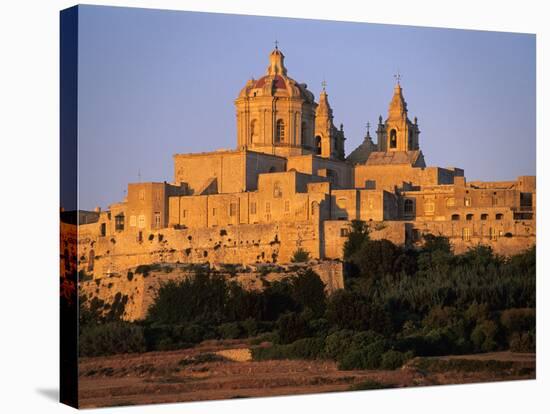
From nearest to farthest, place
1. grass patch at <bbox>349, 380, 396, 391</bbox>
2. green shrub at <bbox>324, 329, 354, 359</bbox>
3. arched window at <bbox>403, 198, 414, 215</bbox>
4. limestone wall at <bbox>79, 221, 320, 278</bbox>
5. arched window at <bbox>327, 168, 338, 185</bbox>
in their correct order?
grass patch at <bbox>349, 380, 396, 391</bbox> → green shrub at <bbox>324, 329, 354, 359</bbox> → limestone wall at <bbox>79, 221, 320, 278</bbox> → arched window at <bbox>403, 198, 414, 215</bbox> → arched window at <bbox>327, 168, 338, 185</bbox>

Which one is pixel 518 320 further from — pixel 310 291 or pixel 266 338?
pixel 310 291

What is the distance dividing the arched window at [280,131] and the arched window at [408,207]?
360 centimetres

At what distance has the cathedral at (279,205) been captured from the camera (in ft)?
105

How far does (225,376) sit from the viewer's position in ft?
75.3

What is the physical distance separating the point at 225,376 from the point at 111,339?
1900 millimetres

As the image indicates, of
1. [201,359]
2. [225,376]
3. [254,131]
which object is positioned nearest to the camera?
[225,376]

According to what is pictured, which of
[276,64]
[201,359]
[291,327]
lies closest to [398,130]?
[276,64]

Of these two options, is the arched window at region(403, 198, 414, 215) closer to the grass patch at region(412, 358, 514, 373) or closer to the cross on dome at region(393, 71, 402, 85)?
the cross on dome at region(393, 71, 402, 85)

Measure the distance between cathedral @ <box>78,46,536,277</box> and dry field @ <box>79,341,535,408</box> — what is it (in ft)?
19.2

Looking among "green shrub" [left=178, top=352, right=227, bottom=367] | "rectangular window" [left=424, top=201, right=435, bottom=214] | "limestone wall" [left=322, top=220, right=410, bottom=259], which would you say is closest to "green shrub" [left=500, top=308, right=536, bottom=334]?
"green shrub" [left=178, top=352, right=227, bottom=367]

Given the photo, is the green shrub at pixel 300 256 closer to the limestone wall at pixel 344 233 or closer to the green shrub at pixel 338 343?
the limestone wall at pixel 344 233

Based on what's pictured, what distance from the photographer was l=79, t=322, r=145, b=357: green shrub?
2220 centimetres

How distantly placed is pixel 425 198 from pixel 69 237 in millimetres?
16337

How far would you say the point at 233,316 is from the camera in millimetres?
26891
